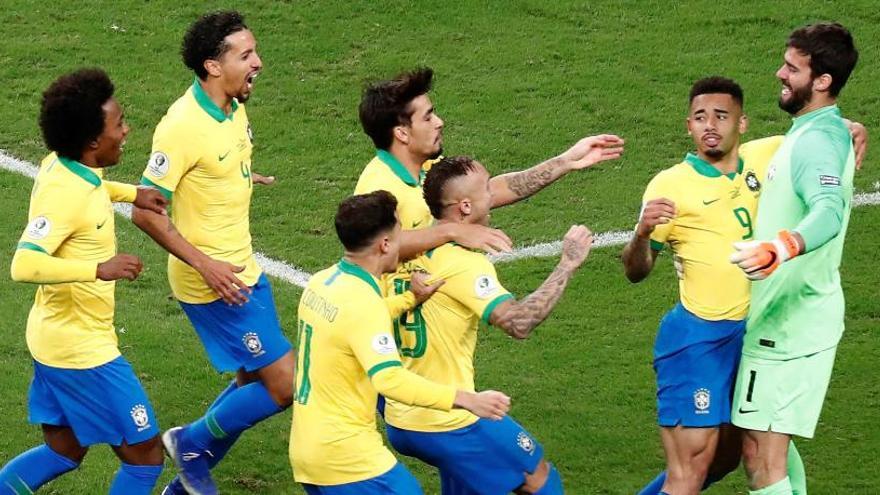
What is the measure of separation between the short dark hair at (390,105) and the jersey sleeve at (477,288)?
3.02ft

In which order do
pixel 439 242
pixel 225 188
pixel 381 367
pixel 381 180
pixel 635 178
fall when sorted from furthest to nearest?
pixel 635 178 → pixel 225 188 → pixel 381 180 → pixel 439 242 → pixel 381 367

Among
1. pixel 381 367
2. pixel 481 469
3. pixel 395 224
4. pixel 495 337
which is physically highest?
pixel 395 224

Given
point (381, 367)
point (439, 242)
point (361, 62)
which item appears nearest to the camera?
point (381, 367)

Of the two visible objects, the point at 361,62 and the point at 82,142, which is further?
the point at 361,62

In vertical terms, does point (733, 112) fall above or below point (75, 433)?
above

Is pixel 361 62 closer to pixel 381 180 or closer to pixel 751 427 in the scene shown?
pixel 381 180

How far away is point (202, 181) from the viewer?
8391 millimetres

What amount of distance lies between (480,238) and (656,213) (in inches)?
34.1

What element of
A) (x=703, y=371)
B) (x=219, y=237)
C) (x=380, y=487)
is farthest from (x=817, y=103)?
(x=219, y=237)

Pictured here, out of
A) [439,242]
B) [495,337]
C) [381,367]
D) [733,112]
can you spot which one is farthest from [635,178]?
[381,367]

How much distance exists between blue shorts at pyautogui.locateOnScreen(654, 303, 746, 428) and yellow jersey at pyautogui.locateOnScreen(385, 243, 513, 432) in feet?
3.45

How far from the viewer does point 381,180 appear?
7672mm

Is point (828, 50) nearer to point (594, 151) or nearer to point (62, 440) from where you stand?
point (594, 151)

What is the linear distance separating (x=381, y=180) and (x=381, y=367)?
139 cm
